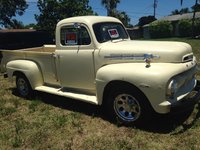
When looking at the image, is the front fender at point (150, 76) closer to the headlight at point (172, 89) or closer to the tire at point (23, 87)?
the headlight at point (172, 89)

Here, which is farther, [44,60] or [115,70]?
[44,60]

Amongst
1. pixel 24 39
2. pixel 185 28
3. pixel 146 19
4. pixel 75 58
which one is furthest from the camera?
pixel 146 19

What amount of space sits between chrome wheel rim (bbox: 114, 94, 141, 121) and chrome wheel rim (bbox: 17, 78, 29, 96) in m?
3.21

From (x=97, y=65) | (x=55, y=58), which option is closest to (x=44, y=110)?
(x=55, y=58)

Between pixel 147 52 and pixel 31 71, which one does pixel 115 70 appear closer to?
pixel 147 52

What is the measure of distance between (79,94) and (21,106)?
1.71 metres

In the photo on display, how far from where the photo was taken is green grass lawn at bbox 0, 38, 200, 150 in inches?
207

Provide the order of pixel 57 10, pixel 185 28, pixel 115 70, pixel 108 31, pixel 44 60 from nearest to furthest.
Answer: pixel 115 70, pixel 108 31, pixel 44 60, pixel 57 10, pixel 185 28

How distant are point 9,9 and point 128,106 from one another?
878 inches

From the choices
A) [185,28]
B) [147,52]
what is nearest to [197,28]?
[185,28]

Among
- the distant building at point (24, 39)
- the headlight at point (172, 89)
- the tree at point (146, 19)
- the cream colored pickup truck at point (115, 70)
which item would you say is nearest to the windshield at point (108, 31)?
the cream colored pickup truck at point (115, 70)

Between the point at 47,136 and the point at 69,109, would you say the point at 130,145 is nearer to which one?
the point at 47,136

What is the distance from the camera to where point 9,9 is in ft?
84.5

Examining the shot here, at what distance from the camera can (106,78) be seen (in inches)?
231
